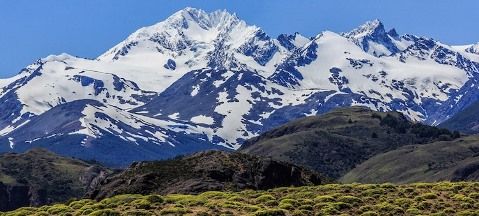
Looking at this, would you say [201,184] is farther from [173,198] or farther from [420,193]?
[420,193]

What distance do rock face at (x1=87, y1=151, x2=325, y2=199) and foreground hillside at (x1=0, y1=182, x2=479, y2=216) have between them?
13024mm

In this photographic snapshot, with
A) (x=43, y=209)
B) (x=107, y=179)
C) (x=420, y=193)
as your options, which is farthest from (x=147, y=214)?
(x=107, y=179)

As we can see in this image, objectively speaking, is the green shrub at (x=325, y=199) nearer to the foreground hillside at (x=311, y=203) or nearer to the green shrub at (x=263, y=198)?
the foreground hillside at (x=311, y=203)

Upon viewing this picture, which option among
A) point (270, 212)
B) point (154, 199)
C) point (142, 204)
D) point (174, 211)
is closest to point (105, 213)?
point (142, 204)

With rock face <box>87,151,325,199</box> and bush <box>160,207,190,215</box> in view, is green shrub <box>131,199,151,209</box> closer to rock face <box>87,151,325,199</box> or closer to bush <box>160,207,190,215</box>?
bush <box>160,207,190,215</box>

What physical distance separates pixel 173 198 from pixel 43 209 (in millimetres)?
10899

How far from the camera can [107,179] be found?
294 ft

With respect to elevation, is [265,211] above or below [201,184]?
below

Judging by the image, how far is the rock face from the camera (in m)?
82.1

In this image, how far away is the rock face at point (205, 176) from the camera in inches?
3232

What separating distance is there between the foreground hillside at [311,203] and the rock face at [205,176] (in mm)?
13024

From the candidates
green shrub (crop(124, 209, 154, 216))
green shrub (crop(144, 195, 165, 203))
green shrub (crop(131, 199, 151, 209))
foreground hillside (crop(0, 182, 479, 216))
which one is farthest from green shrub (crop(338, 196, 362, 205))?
green shrub (crop(124, 209, 154, 216))

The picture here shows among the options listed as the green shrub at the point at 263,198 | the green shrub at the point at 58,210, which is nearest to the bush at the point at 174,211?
the green shrub at the point at 263,198

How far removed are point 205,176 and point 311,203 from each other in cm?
2334
